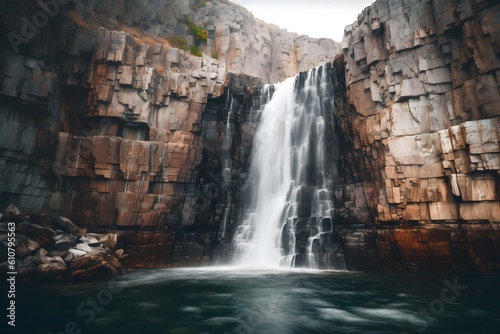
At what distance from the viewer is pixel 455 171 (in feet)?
51.5

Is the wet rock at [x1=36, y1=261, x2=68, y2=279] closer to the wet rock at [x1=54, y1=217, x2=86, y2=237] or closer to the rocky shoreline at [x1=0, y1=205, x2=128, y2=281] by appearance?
the rocky shoreline at [x1=0, y1=205, x2=128, y2=281]

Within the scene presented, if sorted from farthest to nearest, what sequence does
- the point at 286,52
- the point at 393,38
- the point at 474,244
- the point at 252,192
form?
the point at 286,52 < the point at 252,192 < the point at 393,38 < the point at 474,244

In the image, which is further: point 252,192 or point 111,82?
point 252,192

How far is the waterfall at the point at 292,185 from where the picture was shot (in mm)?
20406

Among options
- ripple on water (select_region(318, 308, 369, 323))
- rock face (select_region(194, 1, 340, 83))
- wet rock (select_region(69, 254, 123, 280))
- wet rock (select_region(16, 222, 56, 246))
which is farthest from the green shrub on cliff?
ripple on water (select_region(318, 308, 369, 323))

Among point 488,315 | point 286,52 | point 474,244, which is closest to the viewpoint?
point 488,315

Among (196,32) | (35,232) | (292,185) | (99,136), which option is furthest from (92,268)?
(196,32)

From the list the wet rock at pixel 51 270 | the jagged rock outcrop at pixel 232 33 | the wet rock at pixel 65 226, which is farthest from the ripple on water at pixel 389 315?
the jagged rock outcrop at pixel 232 33

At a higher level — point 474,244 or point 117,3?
point 117,3

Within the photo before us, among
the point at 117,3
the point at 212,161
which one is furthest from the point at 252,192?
the point at 117,3

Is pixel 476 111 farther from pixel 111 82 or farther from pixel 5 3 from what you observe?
pixel 5 3

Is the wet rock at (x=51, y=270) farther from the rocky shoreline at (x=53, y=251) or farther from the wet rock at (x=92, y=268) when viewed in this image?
the wet rock at (x=92, y=268)

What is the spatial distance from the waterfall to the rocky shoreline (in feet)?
34.9

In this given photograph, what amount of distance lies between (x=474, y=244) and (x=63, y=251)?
2345 centimetres
